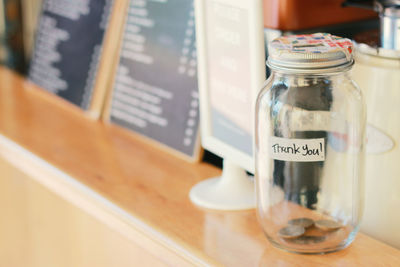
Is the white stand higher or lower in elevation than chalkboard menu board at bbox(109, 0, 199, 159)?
lower

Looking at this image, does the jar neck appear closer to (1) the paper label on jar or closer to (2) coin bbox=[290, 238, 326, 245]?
(1) the paper label on jar

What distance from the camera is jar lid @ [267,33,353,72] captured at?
2.66 ft

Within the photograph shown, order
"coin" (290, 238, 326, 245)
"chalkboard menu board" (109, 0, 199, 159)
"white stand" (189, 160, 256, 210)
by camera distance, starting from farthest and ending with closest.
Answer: "chalkboard menu board" (109, 0, 199, 159), "white stand" (189, 160, 256, 210), "coin" (290, 238, 326, 245)

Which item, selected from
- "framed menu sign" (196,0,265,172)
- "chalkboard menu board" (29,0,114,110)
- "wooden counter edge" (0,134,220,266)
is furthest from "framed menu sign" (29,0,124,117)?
"framed menu sign" (196,0,265,172)

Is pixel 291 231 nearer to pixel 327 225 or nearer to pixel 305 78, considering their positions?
pixel 327 225

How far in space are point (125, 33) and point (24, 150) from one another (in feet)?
1.22

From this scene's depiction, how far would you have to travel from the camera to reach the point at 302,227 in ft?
3.10

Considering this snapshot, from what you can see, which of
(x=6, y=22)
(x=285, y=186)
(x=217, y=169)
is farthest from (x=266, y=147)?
(x=6, y=22)

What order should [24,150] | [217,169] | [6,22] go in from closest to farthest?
[217,169]
[24,150]
[6,22]

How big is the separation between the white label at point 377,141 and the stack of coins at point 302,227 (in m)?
0.13

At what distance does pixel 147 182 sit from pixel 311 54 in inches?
21.1

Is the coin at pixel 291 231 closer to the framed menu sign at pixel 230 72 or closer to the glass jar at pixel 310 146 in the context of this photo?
the glass jar at pixel 310 146

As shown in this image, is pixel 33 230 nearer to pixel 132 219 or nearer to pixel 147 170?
pixel 147 170

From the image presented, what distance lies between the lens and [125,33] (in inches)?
59.2
